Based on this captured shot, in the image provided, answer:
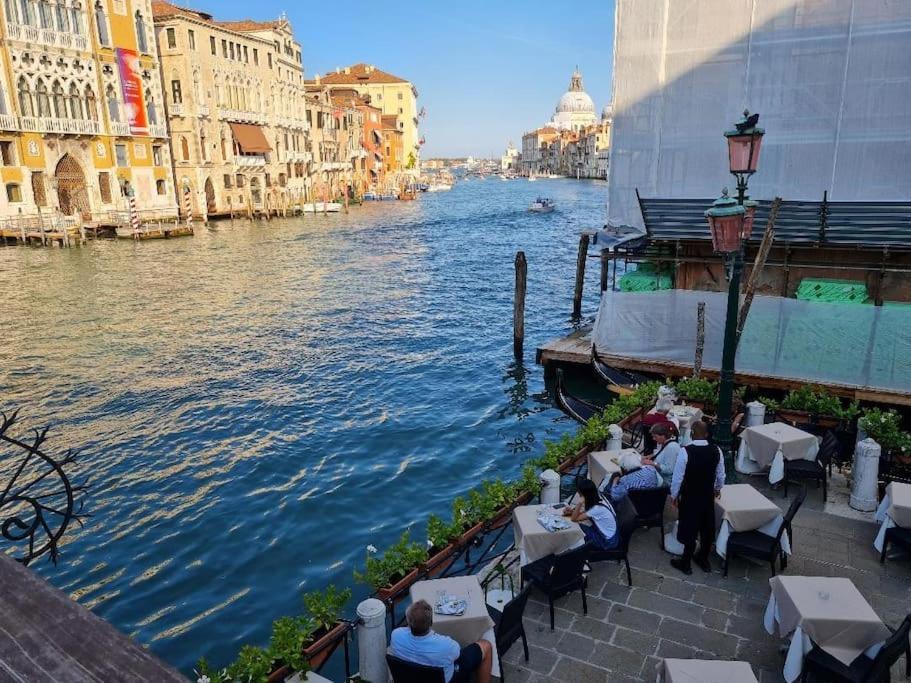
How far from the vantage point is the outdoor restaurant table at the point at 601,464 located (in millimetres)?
8047

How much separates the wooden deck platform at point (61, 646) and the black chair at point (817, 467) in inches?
312

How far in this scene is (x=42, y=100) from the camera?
42.8 meters

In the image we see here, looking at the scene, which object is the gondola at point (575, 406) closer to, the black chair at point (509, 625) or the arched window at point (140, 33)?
the black chair at point (509, 625)

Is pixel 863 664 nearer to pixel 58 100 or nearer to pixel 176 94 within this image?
pixel 58 100

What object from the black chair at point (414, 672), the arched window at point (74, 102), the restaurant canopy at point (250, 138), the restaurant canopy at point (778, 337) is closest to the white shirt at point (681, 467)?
the black chair at point (414, 672)

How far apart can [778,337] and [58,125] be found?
45907mm

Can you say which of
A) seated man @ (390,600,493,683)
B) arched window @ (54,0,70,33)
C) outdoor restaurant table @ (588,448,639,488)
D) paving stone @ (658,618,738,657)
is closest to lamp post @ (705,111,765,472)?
outdoor restaurant table @ (588,448,639,488)

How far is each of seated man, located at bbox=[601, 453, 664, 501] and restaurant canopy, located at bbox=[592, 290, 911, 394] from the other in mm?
7211

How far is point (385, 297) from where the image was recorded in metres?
28.5

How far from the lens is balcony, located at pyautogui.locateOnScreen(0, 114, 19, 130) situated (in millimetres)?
40094

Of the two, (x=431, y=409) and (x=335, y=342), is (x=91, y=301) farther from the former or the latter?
(x=431, y=409)

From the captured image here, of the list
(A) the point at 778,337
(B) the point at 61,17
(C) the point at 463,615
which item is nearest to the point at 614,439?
(C) the point at 463,615

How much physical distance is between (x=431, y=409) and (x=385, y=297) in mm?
13772

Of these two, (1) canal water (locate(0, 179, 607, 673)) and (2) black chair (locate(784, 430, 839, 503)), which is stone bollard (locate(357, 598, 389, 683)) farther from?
(2) black chair (locate(784, 430, 839, 503))
